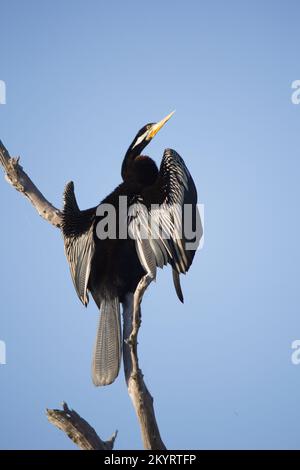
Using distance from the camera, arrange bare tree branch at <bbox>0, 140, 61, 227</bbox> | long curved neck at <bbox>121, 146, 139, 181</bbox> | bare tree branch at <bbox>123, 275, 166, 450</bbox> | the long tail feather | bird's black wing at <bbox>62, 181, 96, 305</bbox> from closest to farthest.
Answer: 1. bare tree branch at <bbox>123, 275, 166, 450</bbox>
2. the long tail feather
3. bird's black wing at <bbox>62, 181, 96, 305</bbox>
4. bare tree branch at <bbox>0, 140, 61, 227</bbox>
5. long curved neck at <bbox>121, 146, 139, 181</bbox>

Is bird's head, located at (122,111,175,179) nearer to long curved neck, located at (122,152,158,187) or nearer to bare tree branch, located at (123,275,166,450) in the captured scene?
long curved neck, located at (122,152,158,187)

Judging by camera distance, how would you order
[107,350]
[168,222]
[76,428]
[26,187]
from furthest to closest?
[26,187]
[168,222]
[107,350]
[76,428]

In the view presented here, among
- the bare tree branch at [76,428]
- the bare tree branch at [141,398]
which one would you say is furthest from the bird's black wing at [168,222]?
the bare tree branch at [76,428]

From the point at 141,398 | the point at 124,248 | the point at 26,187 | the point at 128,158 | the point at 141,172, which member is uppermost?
the point at 128,158

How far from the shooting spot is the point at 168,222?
565 centimetres

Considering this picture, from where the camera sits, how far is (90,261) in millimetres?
5895

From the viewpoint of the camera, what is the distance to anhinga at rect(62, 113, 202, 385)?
215 inches

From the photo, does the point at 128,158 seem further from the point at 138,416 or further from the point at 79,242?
the point at 138,416

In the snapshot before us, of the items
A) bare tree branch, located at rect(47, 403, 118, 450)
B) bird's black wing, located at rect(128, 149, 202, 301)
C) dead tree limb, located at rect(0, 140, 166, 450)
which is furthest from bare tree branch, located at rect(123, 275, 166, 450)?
bird's black wing, located at rect(128, 149, 202, 301)

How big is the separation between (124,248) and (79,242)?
0.40m

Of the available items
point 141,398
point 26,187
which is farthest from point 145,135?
point 141,398

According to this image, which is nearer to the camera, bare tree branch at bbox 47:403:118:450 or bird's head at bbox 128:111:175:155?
bare tree branch at bbox 47:403:118:450

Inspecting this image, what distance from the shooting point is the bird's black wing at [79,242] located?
5910 mm
